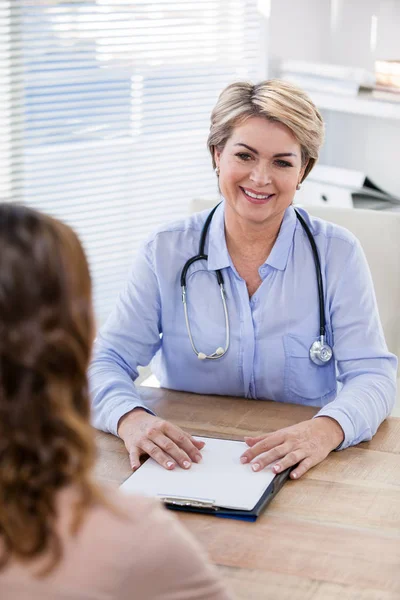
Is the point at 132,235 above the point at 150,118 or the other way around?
the other way around

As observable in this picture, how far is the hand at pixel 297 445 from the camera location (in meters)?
1.50

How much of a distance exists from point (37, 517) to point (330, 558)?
0.59 m

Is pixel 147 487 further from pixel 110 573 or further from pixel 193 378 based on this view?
pixel 110 573

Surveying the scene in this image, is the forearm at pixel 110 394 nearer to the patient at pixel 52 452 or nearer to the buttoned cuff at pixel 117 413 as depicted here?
the buttoned cuff at pixel 117 413

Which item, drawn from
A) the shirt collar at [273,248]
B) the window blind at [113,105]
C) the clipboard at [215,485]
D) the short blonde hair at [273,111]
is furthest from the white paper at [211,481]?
the window blind at [113,105]

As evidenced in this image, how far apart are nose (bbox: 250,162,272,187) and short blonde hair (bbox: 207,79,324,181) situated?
0.31 feet

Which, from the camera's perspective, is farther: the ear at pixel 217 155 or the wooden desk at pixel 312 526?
the ear at pixel 217 155

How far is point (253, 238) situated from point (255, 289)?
11 centimetres

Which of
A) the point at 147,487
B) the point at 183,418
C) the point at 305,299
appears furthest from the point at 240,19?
the point at 147,487

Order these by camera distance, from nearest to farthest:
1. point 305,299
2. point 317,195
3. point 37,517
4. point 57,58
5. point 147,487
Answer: point 37,517 → point 147,487 → point 305,299 → point 57,58 → point 317,195

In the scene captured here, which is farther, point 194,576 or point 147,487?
point 147,487

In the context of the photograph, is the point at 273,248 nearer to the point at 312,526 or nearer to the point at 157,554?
the point at 312,526

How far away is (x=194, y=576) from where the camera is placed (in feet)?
2.70

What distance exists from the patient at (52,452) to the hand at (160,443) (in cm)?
70
